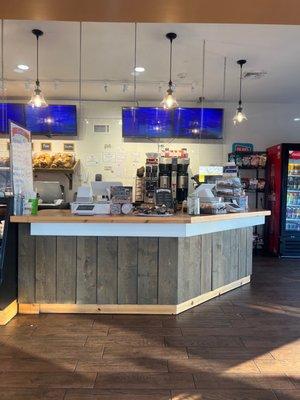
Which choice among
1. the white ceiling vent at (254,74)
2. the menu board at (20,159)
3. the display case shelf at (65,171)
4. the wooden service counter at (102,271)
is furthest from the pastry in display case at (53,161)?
the white ceiling vent at (254,74)

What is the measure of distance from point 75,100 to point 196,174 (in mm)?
2965

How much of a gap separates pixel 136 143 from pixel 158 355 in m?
5.11

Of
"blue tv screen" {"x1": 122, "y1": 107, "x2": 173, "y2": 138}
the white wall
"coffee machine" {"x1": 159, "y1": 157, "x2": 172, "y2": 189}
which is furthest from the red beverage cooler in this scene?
"blue tv screen" {"x1": 122, "y1": 107, "x2": 173, "y2": 138}

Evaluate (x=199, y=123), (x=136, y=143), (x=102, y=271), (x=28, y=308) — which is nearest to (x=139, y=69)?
(x=136, y=143)

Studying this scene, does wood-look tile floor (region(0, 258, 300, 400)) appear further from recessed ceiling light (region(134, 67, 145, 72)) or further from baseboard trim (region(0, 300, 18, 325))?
recessed ceiling light (region(134, 67, 145, 72))

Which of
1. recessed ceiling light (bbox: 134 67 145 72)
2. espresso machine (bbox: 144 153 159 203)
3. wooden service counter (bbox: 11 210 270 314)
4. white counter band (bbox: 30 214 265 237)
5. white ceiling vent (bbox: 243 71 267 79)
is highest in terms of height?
recessed ceiling light (bbox: 134 67 145 72)

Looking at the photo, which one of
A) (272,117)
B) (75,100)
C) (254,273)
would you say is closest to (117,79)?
(75,100)

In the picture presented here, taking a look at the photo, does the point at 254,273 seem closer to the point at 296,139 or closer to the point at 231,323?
the point at 231,323

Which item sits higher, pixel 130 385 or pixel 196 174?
pixel 196 174

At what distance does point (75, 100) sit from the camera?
7.24 m

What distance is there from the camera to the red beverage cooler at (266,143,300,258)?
664 cm

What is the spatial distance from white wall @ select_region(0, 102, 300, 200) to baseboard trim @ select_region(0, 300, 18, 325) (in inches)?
157

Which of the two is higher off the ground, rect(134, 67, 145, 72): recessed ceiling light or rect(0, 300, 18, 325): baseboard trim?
rect(134, 67, 145, 72): recessed ceiling light

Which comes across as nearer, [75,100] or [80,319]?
[80,319]
